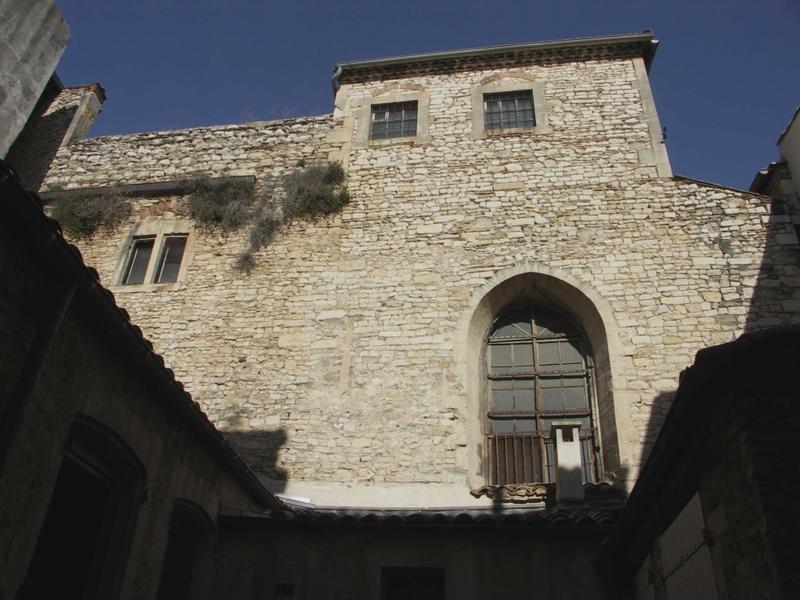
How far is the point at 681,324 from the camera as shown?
30.8 feet

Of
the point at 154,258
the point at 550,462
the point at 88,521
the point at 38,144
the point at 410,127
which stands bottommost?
the point at 88,521

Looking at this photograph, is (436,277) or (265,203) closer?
(436,277)

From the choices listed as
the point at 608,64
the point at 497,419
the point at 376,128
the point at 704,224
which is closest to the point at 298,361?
the point at 497,419

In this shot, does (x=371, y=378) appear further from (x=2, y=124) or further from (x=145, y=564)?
(x=2, y=124)

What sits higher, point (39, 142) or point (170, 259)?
point (39, 142)

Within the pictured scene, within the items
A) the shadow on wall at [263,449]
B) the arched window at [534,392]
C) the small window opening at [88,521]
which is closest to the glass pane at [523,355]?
the arched window at [534,392]

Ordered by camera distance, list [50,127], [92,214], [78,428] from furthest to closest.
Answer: [50,127], [92,214], [78,428]

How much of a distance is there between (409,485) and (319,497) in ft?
3.60

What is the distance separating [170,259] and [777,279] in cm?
896

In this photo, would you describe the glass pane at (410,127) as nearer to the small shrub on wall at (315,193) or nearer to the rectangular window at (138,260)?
the small shrub on wall at (315,193)

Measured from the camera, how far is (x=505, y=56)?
12.8 metres

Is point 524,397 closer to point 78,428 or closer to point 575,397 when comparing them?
point 575,397

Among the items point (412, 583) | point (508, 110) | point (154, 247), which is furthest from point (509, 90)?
point (412, 583)

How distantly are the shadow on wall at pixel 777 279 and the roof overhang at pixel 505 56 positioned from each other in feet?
13.3
